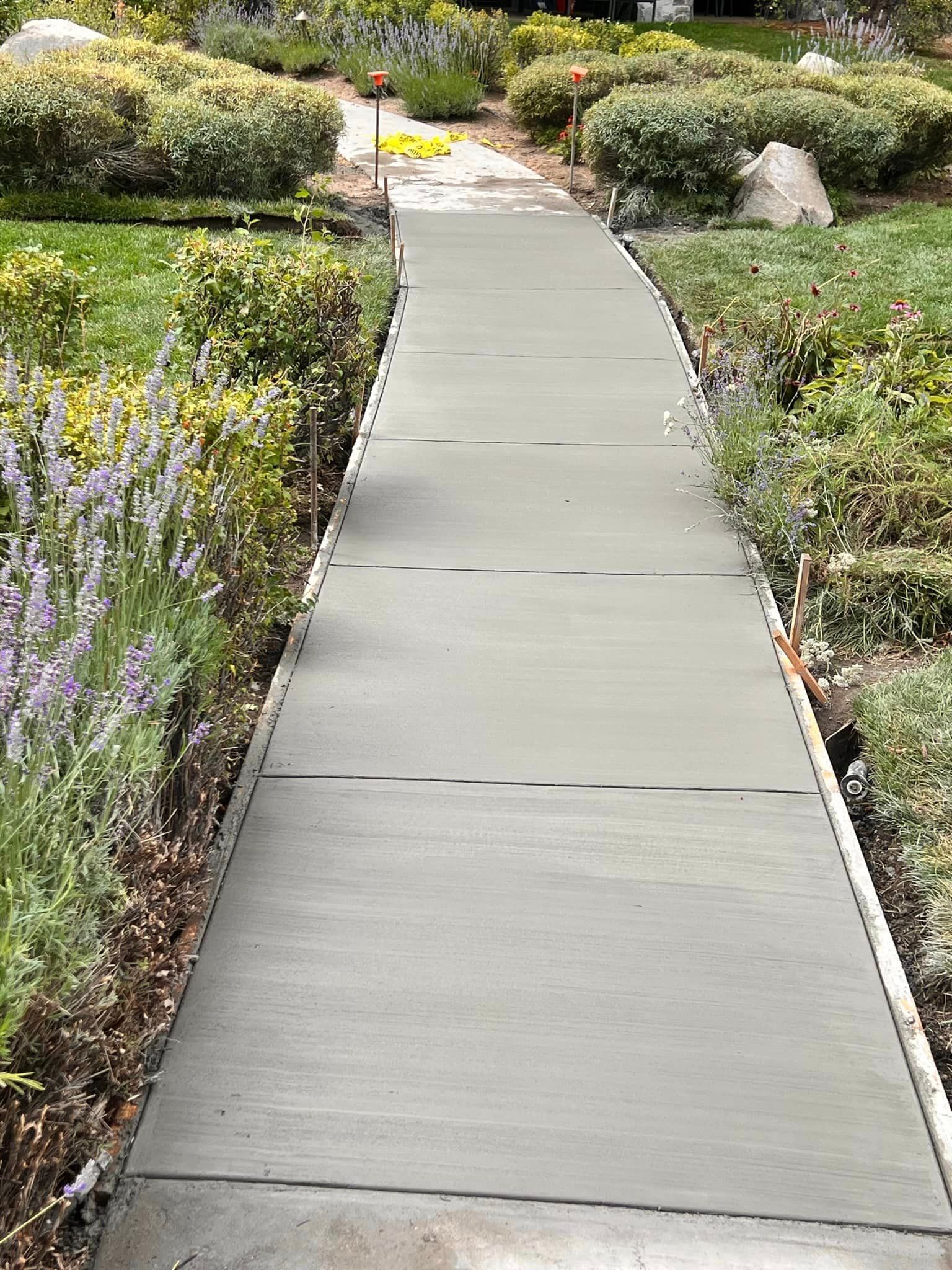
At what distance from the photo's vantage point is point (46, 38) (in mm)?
16766

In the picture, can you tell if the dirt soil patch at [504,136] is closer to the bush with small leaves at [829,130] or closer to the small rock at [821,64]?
the bush with small leaves at [829,130]

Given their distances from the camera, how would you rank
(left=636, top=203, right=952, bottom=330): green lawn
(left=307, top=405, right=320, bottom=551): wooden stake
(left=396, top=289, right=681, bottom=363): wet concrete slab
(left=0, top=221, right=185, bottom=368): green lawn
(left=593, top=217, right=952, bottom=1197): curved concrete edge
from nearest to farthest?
(left=593, top=217, right=952, bottom=1197): curved concrete edge → (left=307, top=405, right=320, bottom=551): wooden stake → (left=0, top=221, right=185, bottom=368): green lawn → (left=396, top=289, right=681, bottom=363): wet concrete slab → (left=636, top=203, right=952, bottom=330): green lawn

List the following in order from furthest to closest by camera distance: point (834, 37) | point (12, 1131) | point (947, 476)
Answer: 1. point (834, 37)
2. point (947, 476)
3. point (12, 1131)

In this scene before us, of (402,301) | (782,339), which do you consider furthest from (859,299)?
(402,301)

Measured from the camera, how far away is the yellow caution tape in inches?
619

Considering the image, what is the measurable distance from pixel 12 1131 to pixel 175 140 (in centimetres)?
1123

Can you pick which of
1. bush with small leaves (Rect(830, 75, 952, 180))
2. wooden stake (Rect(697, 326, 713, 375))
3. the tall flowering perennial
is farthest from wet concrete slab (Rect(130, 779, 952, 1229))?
bush with small leaves (Rect(830, 75, 952, 180))

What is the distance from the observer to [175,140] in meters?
12.1

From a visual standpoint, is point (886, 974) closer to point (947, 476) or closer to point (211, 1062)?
point (211, 1062)

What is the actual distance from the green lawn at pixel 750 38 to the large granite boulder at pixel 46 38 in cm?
1205

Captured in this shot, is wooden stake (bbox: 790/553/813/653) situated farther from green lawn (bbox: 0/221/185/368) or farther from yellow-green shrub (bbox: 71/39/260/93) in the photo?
yellow-green shrub (bbox: 71/39/260/93)

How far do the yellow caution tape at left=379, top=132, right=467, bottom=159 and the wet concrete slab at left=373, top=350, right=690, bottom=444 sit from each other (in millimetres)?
8194

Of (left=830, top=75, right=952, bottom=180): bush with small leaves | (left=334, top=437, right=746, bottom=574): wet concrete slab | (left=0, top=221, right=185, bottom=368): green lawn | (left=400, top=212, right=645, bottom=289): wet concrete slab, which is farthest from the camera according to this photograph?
(left=830, top=75, right=952, bottom=180): bush with small leaves

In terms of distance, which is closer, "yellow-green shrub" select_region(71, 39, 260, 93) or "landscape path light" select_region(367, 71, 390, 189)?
"landscape path light" select_region(367, 71, 390, 189)
